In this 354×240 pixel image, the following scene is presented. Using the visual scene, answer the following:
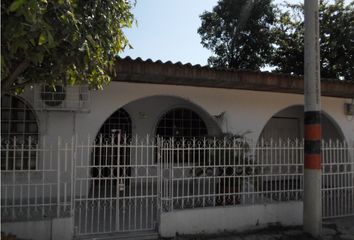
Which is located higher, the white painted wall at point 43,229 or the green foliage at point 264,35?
the green foliage at point 264,35

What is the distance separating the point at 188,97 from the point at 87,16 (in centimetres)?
533

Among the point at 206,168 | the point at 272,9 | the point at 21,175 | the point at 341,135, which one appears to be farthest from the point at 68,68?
the point at 272,9

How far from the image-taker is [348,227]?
23.5 ft

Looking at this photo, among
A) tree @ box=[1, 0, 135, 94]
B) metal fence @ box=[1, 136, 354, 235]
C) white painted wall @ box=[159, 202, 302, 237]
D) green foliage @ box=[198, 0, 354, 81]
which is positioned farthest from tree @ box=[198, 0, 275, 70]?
tree @ box=[1, 0, 135, 94]

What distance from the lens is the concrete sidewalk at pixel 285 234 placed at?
638 cm

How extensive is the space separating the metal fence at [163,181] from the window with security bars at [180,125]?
3.60m

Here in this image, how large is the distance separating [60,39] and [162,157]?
3.06 meters

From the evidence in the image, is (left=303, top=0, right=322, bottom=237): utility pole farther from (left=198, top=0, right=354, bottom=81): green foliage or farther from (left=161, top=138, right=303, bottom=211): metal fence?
(left=198, top=0, right=354, bottom=81): green foliage

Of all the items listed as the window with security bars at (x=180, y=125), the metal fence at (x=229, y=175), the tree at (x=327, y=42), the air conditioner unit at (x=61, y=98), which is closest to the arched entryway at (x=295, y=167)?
the metal fence at (x=229, y=175)

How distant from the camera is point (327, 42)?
1683cm

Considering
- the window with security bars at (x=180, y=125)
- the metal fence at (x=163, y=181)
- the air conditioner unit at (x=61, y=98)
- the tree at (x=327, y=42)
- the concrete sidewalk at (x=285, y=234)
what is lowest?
the concrete sidewalk at (x=285, y=234)

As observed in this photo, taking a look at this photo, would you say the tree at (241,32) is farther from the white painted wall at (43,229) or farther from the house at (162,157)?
the white painted wall at (43,229)

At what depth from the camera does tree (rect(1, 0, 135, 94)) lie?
323 centimetres

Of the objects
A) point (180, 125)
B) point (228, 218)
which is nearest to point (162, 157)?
point (228, 218)
